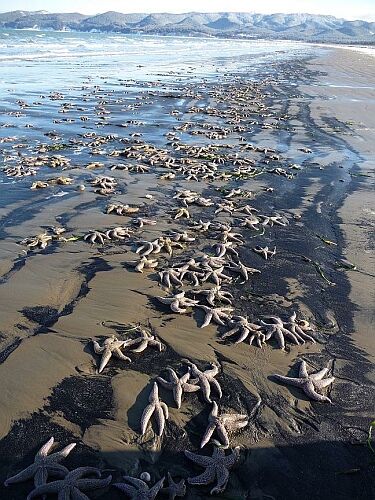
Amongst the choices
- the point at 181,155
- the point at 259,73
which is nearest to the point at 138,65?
the point at 259,73

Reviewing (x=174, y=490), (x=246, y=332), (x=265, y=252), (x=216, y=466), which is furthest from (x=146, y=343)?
(x=265, y=252)

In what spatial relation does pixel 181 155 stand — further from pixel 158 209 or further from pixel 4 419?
pixel 4 419

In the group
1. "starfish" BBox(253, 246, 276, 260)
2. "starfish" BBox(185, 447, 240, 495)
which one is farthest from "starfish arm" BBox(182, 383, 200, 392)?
"starfish" BBox(253, 246, 276, 260)

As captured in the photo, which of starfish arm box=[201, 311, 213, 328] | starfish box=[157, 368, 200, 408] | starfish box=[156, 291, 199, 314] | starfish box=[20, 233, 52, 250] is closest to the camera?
starfish box=[157, 368, 200, 408]

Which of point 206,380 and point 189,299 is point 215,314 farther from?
point 206,380

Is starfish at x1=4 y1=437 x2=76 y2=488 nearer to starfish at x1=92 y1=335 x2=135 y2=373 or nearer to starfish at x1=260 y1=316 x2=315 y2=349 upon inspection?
starfish at x1=92 y1=335 x2=135 y2=373

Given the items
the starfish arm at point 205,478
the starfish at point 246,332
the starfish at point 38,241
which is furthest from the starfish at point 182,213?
the starfish arm at point 205,478
